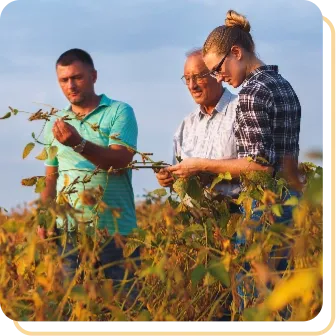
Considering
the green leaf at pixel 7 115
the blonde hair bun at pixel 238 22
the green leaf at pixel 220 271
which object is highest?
the blonde hair bun at pixel 238 22

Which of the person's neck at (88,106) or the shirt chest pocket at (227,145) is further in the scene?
the person's neck at (88,106)

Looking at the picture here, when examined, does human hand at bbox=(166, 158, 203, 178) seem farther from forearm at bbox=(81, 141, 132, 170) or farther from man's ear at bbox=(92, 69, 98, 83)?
man's ear at bbox=(92, 69, 98, 83)

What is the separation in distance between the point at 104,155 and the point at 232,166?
2.78ft

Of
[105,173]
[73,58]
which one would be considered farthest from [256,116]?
[73,58]

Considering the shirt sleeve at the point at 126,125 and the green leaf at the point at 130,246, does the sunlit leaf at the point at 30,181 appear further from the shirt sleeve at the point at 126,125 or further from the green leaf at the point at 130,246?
the shirt sleeve at the point at 126,125

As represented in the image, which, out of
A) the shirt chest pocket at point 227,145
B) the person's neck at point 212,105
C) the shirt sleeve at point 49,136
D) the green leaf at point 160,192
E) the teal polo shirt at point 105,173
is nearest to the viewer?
the green leaf at point 160,192

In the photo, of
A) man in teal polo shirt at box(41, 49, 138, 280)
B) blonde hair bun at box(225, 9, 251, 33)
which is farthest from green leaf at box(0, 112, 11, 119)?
blonde hair bun at box(225, 9, 251, 33)

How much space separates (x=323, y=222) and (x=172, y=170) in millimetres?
804

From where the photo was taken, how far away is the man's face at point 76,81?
3.84 metres

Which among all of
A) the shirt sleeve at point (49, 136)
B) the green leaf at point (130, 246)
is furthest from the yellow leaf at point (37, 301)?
the shirt sleeve at point (49, 136)

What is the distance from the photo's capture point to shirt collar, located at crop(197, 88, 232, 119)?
131 inches

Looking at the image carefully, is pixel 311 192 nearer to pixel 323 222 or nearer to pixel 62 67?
pixel 323 222

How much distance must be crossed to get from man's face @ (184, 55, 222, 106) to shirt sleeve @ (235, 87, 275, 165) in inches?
32.3

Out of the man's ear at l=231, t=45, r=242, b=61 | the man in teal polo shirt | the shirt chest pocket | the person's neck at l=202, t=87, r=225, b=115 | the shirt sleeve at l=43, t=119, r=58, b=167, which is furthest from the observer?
the shirt sleeve at l=43, t=119, r=58, b=167
